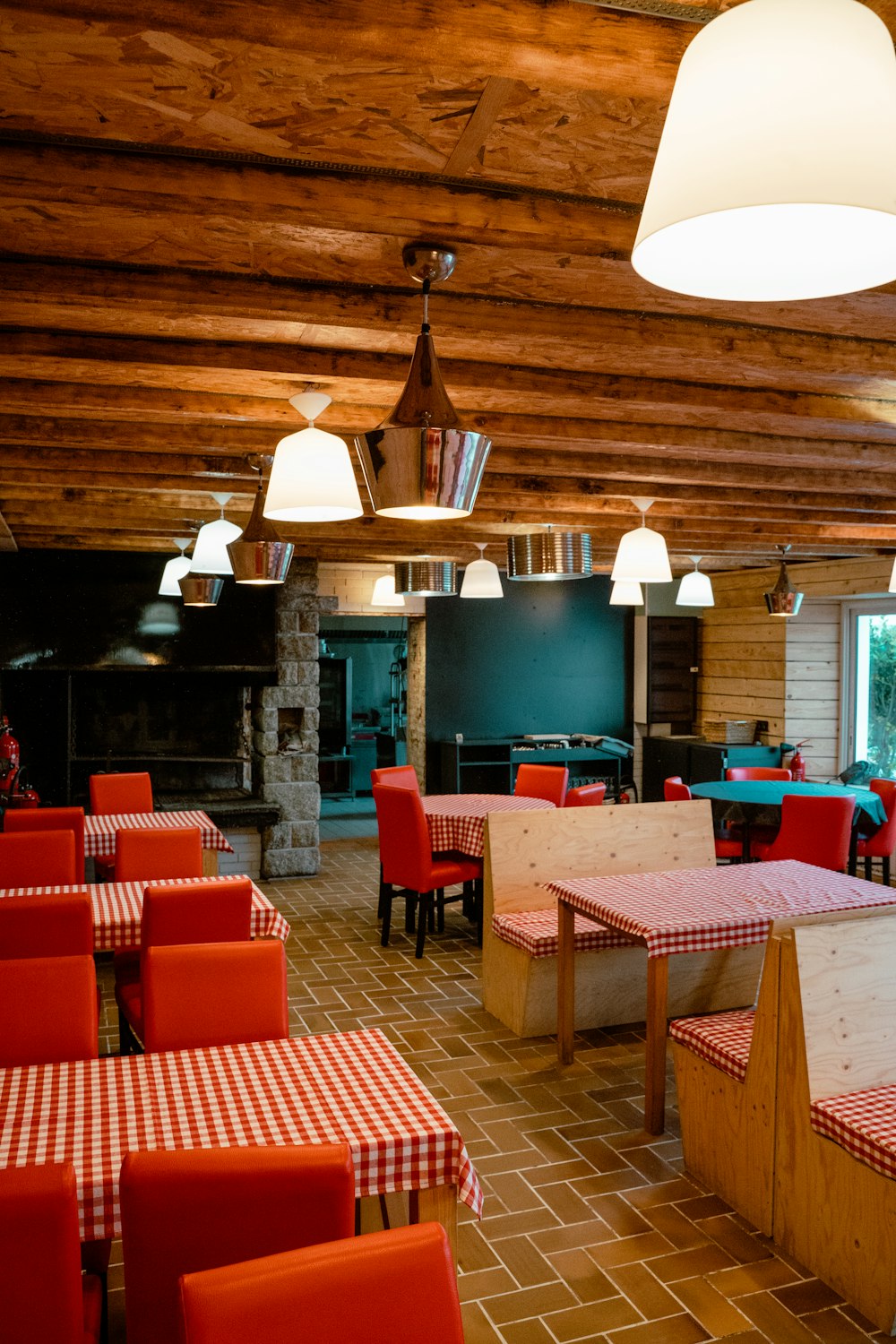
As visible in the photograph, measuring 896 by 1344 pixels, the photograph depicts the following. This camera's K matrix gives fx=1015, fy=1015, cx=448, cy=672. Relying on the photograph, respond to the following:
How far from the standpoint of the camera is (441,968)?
6.15m

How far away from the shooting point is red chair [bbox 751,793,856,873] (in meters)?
6.45

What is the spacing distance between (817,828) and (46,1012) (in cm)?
509

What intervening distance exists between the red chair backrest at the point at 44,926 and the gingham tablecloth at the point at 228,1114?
88 centimetres

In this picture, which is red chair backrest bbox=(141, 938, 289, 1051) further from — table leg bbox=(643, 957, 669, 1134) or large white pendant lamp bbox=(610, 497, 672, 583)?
large white pendant lamp bbox=(610, 497, 672, 583)

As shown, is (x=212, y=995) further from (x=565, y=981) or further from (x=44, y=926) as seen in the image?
(x=565, y=981)

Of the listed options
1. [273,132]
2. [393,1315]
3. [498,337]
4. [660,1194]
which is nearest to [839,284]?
[273,132]

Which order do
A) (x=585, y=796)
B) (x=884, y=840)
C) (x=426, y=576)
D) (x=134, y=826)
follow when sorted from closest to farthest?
(x=134, y=826), (x=426, y=576), (x=585, y=796), (x=884, y=840)

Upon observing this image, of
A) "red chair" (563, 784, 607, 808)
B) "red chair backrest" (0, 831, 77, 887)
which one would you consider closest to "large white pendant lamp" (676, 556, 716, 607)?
"red chair" (563, 784, 607, 808)

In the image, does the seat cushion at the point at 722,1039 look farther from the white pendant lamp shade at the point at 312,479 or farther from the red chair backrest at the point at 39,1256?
the red chair backrest at the point at 39,1256

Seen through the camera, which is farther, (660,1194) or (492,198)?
(660,1194)

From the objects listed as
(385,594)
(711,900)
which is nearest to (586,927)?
(711,900)

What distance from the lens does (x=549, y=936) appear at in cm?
484

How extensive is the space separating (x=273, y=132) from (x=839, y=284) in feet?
4.01

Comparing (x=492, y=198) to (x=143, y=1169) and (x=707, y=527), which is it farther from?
(x=707, y=527)
